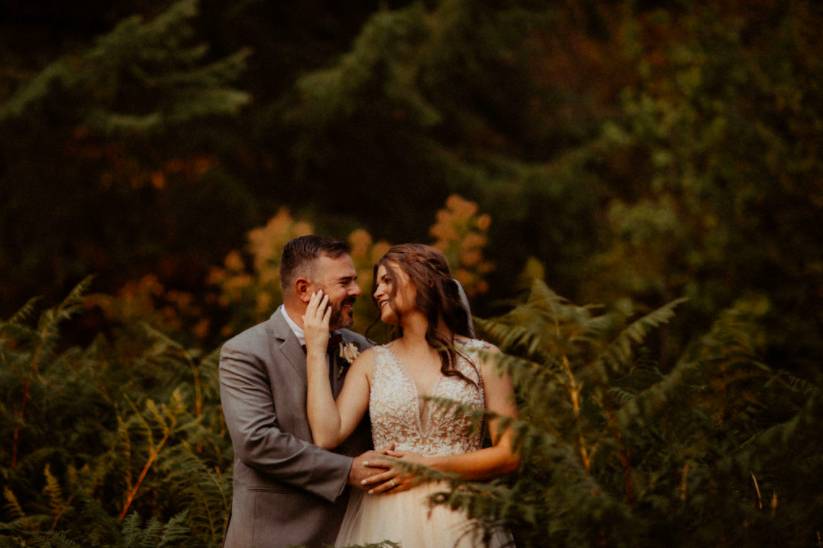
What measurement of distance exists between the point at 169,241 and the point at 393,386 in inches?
310

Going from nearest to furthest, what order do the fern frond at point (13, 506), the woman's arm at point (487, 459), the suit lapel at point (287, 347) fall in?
the woman's arm at point (487, 459) → the suit lapel at point (287, 347) → the fern frond at point (13, 506)

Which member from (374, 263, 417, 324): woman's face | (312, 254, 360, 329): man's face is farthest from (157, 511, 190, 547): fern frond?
(374, 263, 417, 324): woman's face

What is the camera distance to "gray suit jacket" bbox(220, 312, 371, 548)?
3508 mm

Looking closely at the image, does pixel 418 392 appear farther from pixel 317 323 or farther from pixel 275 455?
pixel 275 455

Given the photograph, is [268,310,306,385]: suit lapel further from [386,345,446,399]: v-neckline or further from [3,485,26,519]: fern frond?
[3,485,26,519]: fern frond

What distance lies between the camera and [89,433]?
5312 millimetres

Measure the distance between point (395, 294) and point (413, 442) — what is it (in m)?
0.71

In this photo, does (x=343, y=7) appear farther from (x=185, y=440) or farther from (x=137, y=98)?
(x=185, y=440)

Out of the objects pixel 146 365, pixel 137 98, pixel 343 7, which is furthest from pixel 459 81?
pixel 146 365

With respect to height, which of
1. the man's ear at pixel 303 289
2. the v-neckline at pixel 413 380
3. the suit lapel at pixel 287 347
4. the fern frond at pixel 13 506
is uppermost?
the man's ear at pixel 303 289

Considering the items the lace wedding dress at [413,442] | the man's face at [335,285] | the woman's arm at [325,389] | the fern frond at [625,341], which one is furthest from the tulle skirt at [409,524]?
the fern frond at [625,341]

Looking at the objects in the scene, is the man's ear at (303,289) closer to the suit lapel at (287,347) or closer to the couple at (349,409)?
the couple at (349,409)

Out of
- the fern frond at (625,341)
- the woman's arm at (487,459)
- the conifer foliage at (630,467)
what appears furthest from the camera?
the woman's arm at (487,459)

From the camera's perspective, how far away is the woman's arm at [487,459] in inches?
138
